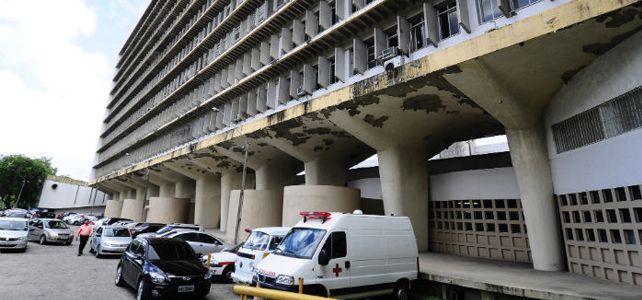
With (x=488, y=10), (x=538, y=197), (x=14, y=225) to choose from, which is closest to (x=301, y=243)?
(x=538, y=197)

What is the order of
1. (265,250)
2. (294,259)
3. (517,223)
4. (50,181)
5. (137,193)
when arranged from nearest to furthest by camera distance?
(294,259)
(265,250)
(517,223)
(137,193)
(50,181)

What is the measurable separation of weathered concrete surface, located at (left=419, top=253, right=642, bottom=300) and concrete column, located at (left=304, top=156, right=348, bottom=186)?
10.5m

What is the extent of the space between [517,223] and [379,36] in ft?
33.0

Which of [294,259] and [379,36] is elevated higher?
[379,36]

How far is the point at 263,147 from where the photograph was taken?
75.0 feet

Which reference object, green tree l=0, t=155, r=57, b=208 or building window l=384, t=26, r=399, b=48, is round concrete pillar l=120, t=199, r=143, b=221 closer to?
green tree l=0, t=155, r=57, b=208

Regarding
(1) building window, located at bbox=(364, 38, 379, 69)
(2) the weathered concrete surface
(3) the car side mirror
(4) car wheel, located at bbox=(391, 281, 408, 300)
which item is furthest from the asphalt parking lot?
(1) building window, located at bbox=(364, 38, 379, 69)

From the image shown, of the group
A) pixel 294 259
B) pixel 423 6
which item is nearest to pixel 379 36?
pixel 423 6

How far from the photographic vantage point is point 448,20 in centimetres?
1300

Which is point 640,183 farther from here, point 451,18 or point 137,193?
point 137,193

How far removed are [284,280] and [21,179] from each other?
88.7m

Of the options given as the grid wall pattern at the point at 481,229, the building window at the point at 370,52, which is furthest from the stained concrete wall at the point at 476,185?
the building window at the point at 370,52

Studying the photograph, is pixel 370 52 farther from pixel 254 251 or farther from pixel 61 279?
pixel 61 279

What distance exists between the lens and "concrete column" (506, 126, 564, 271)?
36.0 ft
